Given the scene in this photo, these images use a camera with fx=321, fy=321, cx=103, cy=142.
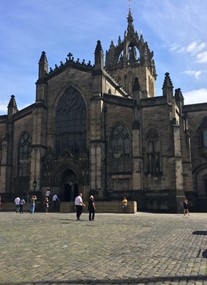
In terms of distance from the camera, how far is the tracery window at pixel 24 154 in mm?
38094

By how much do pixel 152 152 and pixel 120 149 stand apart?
11.4 ft

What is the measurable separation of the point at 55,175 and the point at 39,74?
12.7 m

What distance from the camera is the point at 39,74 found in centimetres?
3906

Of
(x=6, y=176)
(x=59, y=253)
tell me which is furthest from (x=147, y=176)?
(x=59, y=253)

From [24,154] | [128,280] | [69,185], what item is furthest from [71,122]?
[128,280]

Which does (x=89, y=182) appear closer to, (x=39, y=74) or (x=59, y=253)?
(x=39, y=74)

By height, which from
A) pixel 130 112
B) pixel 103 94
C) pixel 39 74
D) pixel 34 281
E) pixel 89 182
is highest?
pixel 39 74

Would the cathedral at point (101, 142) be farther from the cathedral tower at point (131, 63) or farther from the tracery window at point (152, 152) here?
the cathedral tower at point (131, 63)

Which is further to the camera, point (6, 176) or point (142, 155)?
Result: point (6, 176)

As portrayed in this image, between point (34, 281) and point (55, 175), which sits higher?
point (55, 175)

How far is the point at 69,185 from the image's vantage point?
119 feet

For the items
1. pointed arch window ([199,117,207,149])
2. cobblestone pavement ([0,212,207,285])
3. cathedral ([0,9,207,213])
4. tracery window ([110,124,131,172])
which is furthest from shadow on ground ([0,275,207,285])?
pointed arch window ([199,117,207,149])

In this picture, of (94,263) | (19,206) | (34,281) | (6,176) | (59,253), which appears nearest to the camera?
(34,281)

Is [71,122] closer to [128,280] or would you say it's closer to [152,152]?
[152,152]
